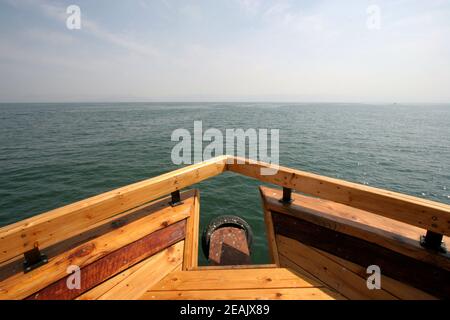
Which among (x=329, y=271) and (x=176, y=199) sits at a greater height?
(x=176, y=199)

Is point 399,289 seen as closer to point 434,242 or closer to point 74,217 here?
point 434,242

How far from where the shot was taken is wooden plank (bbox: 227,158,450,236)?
2.17 metres

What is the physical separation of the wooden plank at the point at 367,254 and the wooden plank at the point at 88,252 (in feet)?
5.44

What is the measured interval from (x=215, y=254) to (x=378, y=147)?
22.7 metres

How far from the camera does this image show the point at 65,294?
206cm

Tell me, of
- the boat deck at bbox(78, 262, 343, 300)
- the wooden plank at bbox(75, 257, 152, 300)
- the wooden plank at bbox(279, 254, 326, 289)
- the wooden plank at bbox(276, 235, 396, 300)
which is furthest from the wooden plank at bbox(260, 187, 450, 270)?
the wooden plank at bbox(75, 257, 152, 300)

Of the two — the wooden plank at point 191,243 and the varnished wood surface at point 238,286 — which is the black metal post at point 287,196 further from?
the wooden plank at point 191,243

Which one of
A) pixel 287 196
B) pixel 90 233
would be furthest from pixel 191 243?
pixel 287 196

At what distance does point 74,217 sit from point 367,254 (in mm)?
3449

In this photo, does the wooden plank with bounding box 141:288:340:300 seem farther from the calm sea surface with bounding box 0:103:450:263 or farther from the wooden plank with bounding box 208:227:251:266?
the calm sea surface with bounding box 0:103:450:263

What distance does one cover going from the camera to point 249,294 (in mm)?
2170

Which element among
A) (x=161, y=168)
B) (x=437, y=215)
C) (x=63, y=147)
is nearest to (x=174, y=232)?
(x=437, y=215)

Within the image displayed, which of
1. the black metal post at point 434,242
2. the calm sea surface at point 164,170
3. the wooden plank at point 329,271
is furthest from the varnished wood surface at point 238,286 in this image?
the calm sea surface at point 164,170

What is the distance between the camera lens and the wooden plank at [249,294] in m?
2.13
